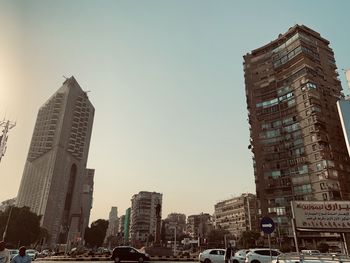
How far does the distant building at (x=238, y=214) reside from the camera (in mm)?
111244

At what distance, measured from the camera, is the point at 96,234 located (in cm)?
10281

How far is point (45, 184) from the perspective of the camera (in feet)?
379

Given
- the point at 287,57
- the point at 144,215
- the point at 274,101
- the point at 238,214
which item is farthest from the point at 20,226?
the point at 144,215

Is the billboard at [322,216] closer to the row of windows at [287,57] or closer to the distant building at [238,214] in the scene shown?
the row of windows at [287,57]

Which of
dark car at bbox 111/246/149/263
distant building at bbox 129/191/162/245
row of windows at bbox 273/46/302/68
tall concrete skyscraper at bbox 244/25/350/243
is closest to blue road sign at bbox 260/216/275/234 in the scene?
dark car at bbox 111/246/149/263

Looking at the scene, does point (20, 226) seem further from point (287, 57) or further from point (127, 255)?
point (287, 57)

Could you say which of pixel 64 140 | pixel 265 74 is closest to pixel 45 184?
pixel 64 140

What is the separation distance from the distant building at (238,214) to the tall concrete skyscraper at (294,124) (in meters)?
38.9

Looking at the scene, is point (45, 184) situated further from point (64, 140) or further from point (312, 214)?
point (312, 214)

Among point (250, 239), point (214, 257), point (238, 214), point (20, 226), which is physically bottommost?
point (214, 257)

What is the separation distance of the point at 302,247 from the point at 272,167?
65.0 feet

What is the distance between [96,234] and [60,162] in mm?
36619

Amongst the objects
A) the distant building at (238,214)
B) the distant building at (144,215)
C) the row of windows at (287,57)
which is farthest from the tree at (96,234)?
the row of windows at (287,57)

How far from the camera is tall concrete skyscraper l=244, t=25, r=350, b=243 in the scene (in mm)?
66250
